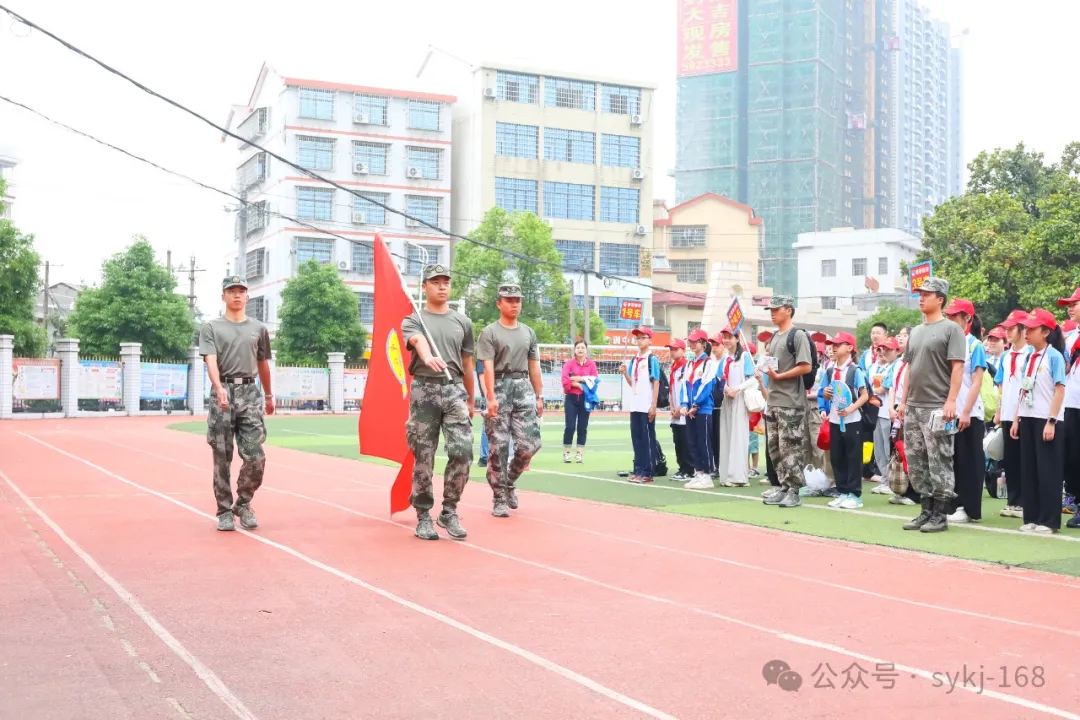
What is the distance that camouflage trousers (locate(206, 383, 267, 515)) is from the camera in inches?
366

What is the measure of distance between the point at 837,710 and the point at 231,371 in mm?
6321

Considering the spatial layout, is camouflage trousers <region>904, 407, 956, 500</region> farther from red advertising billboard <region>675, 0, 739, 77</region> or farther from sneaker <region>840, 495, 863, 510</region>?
red advertising billboard <region>675, 0, 739, 77</region>

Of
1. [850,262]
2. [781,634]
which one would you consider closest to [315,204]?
[850,262]

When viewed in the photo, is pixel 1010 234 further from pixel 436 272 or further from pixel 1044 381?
pixel 436 272

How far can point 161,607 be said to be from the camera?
6.26m

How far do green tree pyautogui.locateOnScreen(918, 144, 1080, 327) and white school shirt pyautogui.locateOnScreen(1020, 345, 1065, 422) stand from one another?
27660 mm

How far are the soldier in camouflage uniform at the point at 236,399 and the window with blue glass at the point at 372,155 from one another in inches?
2081

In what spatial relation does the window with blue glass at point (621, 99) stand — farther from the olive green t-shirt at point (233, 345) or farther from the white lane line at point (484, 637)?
the white lane line at point (484, 637)

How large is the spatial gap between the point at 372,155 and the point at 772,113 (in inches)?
1963

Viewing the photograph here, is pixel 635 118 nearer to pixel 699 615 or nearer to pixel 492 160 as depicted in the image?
pixel 492 160

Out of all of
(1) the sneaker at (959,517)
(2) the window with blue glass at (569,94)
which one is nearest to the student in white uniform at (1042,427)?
(1) the sneaker at (959,517)

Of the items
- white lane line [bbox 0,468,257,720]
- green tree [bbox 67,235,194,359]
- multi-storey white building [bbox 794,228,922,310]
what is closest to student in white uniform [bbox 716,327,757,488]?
white lane line [bbox 0,468,257,720]

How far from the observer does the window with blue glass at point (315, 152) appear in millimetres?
59531

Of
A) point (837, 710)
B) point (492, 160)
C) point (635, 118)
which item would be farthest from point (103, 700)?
point (635, 118)
